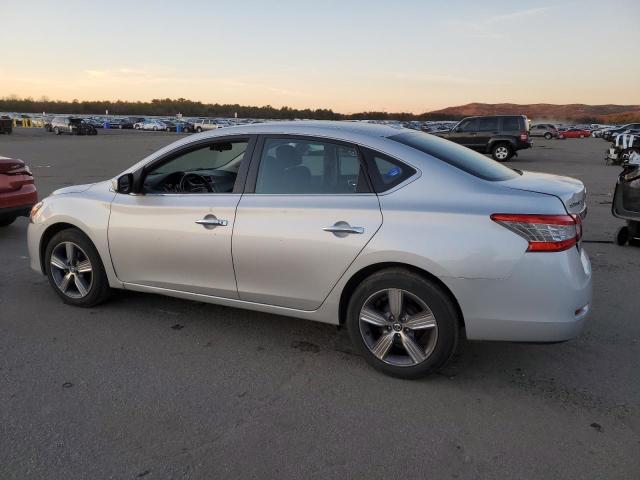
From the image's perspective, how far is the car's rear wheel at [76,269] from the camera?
465cm

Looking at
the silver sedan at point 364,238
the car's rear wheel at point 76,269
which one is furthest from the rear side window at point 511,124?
the car's rear wheel at point 76,269

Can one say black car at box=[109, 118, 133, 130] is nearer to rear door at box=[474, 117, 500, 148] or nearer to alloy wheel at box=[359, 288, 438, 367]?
rear door at box=[474, 117, 500, 148]

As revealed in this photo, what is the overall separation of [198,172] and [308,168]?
1.63m

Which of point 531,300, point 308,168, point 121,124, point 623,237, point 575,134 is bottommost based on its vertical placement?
point 623,237

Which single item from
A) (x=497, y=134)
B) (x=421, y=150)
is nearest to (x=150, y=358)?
(x=421, y=150)

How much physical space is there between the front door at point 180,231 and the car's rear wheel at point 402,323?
103 centimetres

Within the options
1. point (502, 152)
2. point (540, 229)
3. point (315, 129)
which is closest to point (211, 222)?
point (315, 129)

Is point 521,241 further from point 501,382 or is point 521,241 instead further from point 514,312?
point 501,382

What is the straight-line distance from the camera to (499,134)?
73.3ft

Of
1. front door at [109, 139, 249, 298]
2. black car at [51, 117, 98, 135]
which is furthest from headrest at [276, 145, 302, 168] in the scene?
black car at [51, 117, 98, 135]

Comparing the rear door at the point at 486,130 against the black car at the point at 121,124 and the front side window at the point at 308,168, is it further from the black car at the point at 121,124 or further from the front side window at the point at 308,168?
the black car at the point at 121,124

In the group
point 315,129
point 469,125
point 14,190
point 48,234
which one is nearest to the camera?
point 315,129

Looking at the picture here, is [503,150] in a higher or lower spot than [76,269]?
higher

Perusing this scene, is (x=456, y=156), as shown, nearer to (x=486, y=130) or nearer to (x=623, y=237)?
(x=623, y=237)
